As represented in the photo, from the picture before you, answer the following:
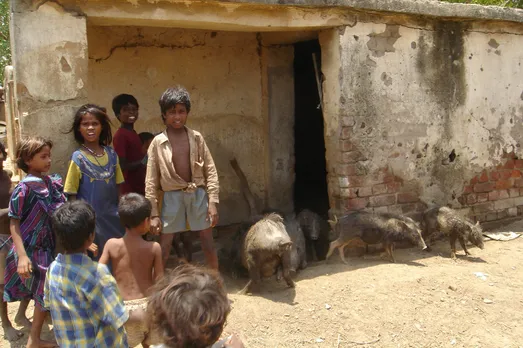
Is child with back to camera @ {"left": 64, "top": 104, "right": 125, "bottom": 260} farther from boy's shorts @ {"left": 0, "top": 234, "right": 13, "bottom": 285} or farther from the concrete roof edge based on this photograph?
the concrete roof edge

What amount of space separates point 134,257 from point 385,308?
2029 millimetres

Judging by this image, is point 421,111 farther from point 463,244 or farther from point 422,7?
point 463,244

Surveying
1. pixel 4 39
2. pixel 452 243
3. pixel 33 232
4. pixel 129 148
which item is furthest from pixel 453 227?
pixel 4 39

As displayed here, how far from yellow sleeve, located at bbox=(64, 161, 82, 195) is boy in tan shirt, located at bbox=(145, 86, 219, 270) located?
49cm

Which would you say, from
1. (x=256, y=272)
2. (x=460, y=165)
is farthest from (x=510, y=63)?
(x=256, y=272)

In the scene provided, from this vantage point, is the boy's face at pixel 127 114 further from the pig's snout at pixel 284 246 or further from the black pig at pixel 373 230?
the black pig at pixel 373 230

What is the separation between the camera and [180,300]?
171 centimetres

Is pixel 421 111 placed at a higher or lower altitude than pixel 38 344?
higher

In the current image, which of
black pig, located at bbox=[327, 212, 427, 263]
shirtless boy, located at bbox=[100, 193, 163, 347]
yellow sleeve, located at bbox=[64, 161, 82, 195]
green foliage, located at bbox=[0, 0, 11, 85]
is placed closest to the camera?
shirtless boy, located at bbox=[100, 193, 163, 347]

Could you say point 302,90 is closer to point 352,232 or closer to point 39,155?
point 352,232

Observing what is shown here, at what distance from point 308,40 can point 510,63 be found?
7.54ft

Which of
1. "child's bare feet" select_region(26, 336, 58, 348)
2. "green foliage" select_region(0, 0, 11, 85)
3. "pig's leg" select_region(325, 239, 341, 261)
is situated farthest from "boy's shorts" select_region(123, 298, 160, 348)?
"green foliage" select_region(0, 0, 11, 85)

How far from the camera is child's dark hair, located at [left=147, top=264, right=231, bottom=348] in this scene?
1685 mm

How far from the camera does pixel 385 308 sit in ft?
13.0
